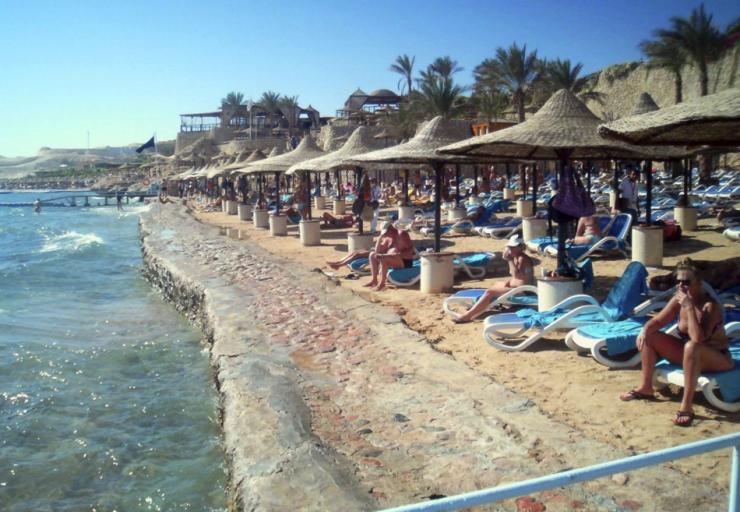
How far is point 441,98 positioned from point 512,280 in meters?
27.9

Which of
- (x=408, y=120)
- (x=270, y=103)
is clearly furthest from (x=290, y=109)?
(x=408, y=120)

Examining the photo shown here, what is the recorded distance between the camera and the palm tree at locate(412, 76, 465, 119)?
3350cm

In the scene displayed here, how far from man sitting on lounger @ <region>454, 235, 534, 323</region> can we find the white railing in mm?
4787

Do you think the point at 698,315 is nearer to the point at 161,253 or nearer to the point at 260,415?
the point at 260,415

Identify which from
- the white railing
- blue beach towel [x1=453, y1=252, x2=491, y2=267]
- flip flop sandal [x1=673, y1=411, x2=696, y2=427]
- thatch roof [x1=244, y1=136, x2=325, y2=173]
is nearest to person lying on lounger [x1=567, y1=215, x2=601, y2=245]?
blue beach towel [x1=453, y1=252, x2=491, y2=267]

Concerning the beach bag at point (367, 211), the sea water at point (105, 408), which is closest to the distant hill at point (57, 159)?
the beach bag at point (367, 211)

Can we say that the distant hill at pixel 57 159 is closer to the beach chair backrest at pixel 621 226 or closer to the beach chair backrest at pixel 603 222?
the beach chair backrest at pixel 603 222

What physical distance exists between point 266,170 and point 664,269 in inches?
459

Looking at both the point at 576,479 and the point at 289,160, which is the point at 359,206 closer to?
the point at 289,160

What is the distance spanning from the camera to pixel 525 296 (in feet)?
22.3

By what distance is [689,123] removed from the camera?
15.8 ft

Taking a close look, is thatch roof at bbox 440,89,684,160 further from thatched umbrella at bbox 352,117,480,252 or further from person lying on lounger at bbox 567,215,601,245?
person lying on lounger at bbox 567,215,601,245

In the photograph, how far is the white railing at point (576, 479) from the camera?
5.17 ft

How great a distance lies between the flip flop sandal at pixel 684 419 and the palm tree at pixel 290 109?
67472 millimetres
